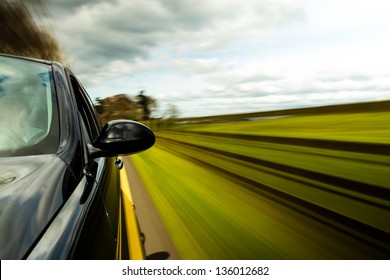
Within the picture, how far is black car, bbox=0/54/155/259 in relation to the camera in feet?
3.21

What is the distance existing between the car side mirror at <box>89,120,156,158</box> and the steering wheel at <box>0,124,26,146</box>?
0.33m

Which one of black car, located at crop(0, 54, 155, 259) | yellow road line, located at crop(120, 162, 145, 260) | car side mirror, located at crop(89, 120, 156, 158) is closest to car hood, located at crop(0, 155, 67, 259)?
black car, located at crop(0, 54, 155, 259)

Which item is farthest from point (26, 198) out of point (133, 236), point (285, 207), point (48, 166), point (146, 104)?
point (146, 104)

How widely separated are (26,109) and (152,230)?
3038 mm

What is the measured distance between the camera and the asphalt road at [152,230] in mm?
3670

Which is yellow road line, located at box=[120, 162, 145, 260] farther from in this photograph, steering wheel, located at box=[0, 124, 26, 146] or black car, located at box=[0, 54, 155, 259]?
steering wheel, located at box=[0, 124, 26, 146]

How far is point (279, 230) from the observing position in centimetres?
458

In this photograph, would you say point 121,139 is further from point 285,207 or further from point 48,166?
point 285,207

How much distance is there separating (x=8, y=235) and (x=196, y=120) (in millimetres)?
42296

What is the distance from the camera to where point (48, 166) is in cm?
130

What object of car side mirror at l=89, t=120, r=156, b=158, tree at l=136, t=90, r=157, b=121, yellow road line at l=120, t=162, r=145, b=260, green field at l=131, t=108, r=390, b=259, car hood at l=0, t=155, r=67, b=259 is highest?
tree at l=136, t=90, r=157, b=121

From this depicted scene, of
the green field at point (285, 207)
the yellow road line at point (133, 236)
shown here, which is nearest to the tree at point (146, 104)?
the green field at point (285, 207)

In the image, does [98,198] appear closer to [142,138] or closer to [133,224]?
[142,138]

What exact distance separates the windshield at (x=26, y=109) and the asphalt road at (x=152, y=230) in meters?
2.11
